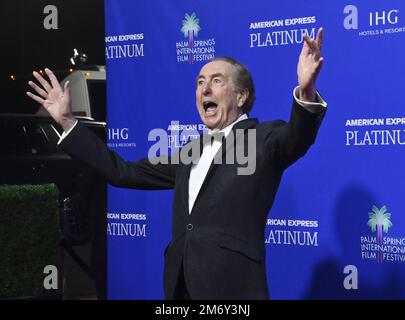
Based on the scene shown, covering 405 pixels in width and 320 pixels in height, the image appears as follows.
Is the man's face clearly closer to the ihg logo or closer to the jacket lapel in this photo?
the jacket lapel

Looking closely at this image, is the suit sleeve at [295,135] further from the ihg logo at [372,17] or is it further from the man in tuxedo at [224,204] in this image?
the ihg logo at [372,17]

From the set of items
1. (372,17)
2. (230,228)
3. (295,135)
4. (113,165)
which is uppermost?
(372,17)

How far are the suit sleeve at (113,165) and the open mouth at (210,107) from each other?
0.42 m

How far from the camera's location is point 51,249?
255 inches

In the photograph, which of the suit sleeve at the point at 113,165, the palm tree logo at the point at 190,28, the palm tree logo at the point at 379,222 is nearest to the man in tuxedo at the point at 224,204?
the suit sleeve at the point at 113,165

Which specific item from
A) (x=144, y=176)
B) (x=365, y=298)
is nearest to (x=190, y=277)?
(x=144, y=176)

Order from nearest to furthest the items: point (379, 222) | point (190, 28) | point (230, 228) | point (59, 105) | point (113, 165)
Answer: point (230, 228) → point (59, 105) → point (113, 165) → point (379, 222) → point (190, 28)

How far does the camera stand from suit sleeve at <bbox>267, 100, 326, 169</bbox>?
10.3 ft

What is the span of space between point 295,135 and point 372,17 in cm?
162

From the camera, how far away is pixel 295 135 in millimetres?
3188

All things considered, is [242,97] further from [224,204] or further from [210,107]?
[224,204]

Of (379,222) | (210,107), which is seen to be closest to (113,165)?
(210,107)
